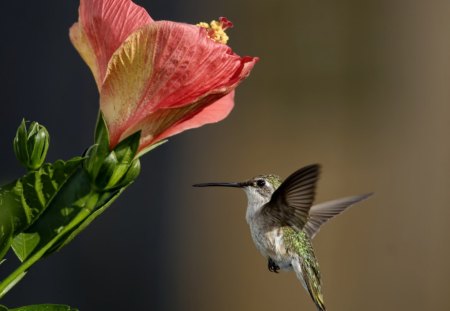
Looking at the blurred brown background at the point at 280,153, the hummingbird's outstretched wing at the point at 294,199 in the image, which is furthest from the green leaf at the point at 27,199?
the blurred brown background at the point at 280,153

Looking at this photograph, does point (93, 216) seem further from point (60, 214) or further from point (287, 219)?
point (287, 219)

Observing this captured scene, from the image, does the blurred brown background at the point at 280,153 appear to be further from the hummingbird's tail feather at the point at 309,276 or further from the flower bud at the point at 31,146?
the flower bud at the point at 31,146

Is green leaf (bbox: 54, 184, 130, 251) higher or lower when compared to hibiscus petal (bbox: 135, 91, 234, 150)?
lower

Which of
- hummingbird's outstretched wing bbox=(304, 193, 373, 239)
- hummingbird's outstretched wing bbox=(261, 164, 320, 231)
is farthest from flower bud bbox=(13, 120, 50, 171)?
hummingbird's outstretched wing bbox=(304, 193, 373, 239)

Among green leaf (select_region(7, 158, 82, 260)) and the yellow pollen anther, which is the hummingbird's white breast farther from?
green leaf (select_region(7, 158, 82, 260))

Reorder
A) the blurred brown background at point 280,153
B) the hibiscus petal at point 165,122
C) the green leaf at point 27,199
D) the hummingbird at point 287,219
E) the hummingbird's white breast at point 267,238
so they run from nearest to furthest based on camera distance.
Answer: the green leaf at point 27,199
the hibiscus petal at point 165,122
the hummingbird at point 287,219
the hummingbird's white breast at point 267,238
the blurred brown background at point 280,153

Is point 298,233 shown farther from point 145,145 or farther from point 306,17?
point 306,17

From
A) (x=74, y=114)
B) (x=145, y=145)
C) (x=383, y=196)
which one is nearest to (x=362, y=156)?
(x=383, y=196)
